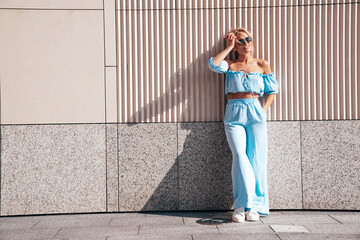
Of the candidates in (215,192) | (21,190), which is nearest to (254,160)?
(215,192)

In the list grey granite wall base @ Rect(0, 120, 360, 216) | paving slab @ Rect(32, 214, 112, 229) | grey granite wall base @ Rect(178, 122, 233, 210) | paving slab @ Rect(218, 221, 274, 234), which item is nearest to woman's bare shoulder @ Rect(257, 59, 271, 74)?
grey granite wall base @ Rect(0, 120, 360, 216)

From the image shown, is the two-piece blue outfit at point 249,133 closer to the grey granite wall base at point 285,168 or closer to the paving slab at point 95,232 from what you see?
the grey granite wall base at point 285,168

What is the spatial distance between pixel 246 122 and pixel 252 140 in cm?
25

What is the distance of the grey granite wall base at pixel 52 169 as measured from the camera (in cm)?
526

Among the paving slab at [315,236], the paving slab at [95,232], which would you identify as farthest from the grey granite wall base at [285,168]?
the paving slab at [95,232]

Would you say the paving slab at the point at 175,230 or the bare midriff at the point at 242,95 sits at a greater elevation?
the bare midriff at the point at 242,95

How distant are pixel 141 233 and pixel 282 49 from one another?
3.21 m

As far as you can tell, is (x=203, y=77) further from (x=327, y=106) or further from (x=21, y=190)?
(x=21, y=190)

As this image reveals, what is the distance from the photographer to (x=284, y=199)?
209 inches

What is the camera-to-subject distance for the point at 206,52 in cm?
540

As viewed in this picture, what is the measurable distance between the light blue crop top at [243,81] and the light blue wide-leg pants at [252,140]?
16cm

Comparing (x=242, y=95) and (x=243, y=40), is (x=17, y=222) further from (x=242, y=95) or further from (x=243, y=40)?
(x=243, y=40)

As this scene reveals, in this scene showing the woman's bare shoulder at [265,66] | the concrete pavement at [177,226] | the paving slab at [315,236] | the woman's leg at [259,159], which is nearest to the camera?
the paving slab at [315,236]

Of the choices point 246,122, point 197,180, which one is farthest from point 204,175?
point 246,122
